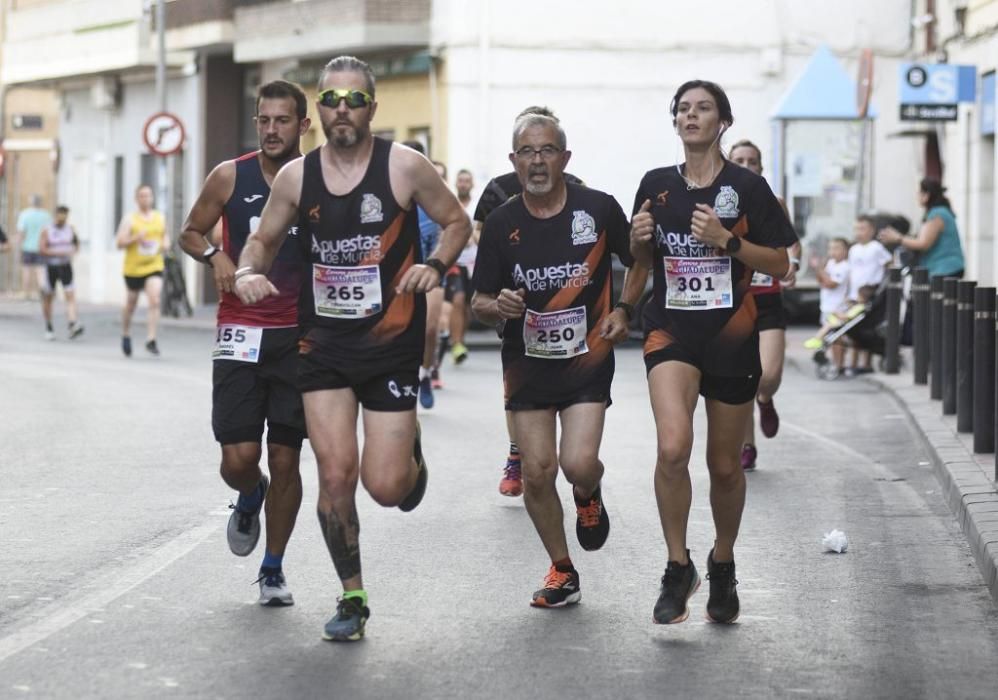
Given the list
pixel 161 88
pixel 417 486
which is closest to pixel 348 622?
pixel 417 486

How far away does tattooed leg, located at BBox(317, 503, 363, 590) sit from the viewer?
704 cm

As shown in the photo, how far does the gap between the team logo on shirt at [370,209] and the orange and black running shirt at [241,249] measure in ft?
2.15

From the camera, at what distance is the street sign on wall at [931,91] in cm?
2372

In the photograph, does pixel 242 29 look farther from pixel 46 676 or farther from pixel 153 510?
pixel 46 676

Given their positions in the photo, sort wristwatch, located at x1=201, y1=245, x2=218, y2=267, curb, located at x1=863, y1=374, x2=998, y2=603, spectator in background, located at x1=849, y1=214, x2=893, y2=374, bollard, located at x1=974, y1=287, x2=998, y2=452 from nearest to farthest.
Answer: wristwatch, located at x1=201, y1=245, x2=218, y2=267 → curb, located at x1=863, y1=374, x2=998, y2=603 → bollard, located at x1=974, y1=287, x2=998, y2=452 → spectator in background, located at x1=849, y1=214, x2=893, y2=374

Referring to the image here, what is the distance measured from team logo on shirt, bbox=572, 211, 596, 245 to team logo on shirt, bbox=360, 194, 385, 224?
899 mm

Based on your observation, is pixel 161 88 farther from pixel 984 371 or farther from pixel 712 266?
pixel 712 266

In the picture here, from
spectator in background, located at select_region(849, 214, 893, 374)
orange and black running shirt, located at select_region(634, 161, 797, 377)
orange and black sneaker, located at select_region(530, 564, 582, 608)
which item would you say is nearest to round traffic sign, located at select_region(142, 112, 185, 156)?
spectator in background, located at select_region(849, 214, 893, 374)

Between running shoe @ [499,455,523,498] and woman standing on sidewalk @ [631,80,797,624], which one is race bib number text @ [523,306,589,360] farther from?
running shoe @ [499,455,523,498]

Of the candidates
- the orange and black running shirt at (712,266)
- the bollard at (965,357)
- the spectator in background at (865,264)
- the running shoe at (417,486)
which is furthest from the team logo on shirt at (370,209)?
the spectator in background at (865,264)

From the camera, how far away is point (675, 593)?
7219 mm

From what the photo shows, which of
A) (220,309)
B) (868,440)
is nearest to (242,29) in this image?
(868,440)

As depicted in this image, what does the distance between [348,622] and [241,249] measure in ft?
5.36

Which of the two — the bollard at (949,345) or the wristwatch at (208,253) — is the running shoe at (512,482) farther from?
the bollard at (949,345)
